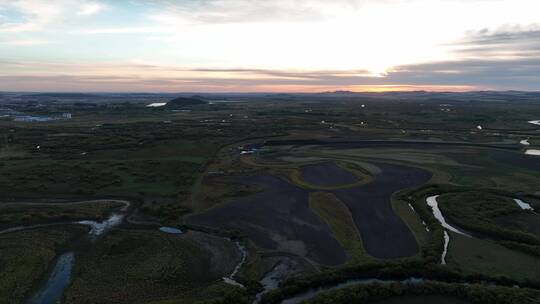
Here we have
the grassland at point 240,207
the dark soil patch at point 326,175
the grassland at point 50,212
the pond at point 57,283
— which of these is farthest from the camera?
the dark soil patch at point 326,175

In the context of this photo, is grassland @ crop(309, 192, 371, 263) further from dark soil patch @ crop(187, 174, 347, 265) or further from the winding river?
the winding river

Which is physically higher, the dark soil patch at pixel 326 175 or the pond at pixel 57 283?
the dark soil patch at pixel 326 175

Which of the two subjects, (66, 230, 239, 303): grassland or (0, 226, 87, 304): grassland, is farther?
(0, 226, 87, 304): grassland

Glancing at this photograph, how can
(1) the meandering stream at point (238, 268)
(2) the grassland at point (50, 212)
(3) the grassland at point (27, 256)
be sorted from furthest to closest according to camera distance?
(2) the grassland at point (50, 212), (1) the meandering stream at point (238, 268), (3) the grassland at point (27, 256)

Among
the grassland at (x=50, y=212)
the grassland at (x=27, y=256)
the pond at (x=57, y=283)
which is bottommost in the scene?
the pond at (x=57, y=283)

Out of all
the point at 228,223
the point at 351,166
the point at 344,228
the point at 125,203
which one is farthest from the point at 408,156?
the point at 125,203

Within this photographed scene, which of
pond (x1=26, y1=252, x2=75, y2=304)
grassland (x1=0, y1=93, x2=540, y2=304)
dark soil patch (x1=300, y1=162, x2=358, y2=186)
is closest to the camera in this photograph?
pond (x1=26, y1=252, x2=75, y2=304)

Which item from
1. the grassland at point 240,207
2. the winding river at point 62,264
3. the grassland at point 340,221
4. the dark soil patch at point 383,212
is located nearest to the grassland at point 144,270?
the grassland at point 240,207

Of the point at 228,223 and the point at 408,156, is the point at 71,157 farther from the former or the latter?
the point at 408,156

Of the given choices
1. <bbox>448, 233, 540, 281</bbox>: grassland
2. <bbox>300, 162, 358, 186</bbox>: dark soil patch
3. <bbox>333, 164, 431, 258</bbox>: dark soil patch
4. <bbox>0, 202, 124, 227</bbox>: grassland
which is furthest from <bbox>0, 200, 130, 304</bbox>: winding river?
<bbox>448, 233, 540, 281</bbox>: grassland

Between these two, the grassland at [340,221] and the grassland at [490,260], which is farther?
the grassland at [340,221]

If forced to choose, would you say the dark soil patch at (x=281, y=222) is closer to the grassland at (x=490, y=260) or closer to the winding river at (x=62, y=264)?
the winding river at (x=62, y=264)

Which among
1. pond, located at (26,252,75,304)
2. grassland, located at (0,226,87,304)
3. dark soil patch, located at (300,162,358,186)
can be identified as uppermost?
dark soil patch, located at (300,162,358,186)
